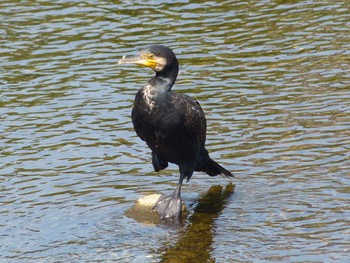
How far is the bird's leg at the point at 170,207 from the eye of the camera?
8.77m

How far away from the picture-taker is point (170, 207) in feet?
28.8

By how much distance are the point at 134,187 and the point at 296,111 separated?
2500mm

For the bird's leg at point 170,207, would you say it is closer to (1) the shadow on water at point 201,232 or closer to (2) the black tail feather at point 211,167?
(1) the shadow on water at point 201,232

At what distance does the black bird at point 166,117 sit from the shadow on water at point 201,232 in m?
0.23

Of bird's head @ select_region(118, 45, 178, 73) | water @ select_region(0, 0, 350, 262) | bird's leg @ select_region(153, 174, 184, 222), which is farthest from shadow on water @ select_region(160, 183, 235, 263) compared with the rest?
bird's head @ select_region(118, 45, 178, 73)

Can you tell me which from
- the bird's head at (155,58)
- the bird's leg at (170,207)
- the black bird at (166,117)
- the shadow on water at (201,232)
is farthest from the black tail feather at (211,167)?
the bird's head at (155,58)

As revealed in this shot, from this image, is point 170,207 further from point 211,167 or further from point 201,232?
point 211,167

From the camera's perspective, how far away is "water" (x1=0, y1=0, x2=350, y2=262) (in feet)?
27.3

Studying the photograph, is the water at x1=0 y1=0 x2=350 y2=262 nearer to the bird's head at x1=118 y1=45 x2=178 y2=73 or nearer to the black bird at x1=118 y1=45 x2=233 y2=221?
the black bird at x1=118 y1=45 x2=233 y2=221

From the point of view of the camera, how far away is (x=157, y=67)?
29.0 ft

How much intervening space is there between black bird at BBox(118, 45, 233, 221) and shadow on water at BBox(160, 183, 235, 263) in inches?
9.1

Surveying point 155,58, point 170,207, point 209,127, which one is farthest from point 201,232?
point 209,127

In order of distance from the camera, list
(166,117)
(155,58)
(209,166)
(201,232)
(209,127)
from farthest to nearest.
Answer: (209,127), (209,166), (155,58), (166,117), (201,232)

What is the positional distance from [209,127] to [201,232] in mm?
2620
